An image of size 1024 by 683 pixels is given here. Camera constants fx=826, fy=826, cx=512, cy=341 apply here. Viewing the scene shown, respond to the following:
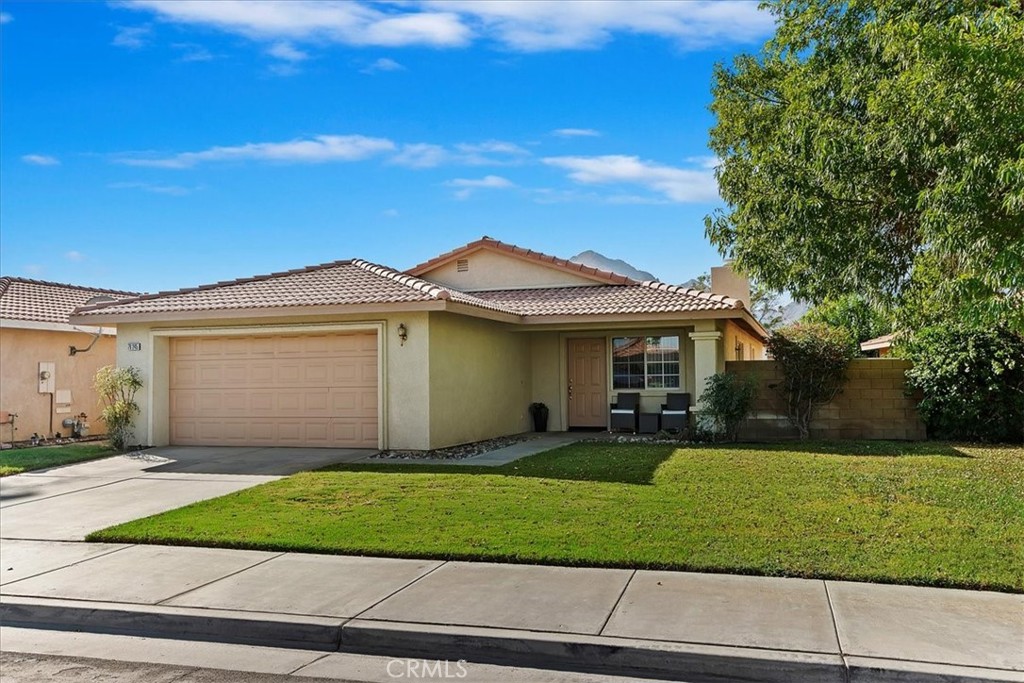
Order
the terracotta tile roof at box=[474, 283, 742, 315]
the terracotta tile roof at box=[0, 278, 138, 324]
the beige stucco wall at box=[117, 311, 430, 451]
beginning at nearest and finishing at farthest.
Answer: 1. the beige stucco wall at box=[117, 311, 430, 451]
2. the terracotta tile roof at box=[474, 283, 742, 315]
3. the terracotta tile roof at box=[0, 278, 138, 324]

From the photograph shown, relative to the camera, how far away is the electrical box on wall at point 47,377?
19.1 meters

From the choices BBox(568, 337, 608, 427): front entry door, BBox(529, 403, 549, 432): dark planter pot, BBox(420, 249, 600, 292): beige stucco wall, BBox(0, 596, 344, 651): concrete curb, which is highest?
BBox(420, 249, 600, 292): beige stucco wall

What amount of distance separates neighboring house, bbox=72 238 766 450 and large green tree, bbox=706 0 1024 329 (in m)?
2.22

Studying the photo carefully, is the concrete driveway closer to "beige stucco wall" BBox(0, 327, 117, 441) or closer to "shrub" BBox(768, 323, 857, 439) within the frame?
"beige stucco wall" BBox(0, 327, 117, 441)

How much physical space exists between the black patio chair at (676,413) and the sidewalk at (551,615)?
1120 centimetres

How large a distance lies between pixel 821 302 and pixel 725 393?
3450 mm

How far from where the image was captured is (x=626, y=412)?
1872 centimetres

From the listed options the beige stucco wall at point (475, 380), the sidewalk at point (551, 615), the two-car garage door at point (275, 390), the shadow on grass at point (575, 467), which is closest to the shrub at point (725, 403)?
the shadow on grass at point (575, 467)

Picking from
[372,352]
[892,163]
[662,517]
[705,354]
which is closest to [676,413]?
[705,354]

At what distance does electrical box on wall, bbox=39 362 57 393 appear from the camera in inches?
750

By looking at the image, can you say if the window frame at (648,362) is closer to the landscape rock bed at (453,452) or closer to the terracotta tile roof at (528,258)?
the terracotta tile roof at (528,258)

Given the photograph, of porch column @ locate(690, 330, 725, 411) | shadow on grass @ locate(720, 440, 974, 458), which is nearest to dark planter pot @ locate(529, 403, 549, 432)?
porch column @ locate(690, 330, 725, 411)

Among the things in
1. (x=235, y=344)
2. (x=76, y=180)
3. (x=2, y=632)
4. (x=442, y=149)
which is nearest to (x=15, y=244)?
(x=76, y=180)

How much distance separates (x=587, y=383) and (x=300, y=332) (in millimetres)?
7276
